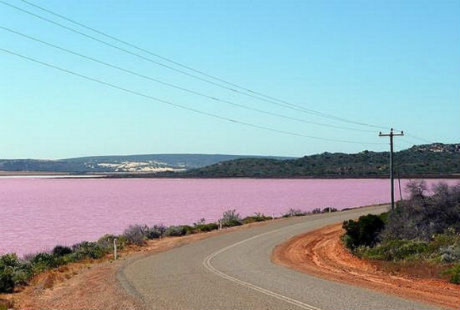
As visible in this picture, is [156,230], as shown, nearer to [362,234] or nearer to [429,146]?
[362,234]

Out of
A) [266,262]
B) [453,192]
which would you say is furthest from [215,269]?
[453,192]

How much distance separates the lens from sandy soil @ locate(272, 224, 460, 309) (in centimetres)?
1905

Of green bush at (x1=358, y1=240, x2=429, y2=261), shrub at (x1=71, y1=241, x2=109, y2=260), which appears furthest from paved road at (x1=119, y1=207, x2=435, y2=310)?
green bush at (x1=358, y1=240, x2=429, y2=261)

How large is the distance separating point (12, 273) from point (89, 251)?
819 centimetres

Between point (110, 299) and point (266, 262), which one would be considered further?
point (266, 262)

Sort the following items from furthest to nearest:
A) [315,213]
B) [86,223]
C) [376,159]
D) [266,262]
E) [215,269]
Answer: [376,159] < [315,213] < [86,223] < [266,262] < [215,269]

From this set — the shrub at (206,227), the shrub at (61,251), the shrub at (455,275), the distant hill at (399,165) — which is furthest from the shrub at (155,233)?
the distant hill at (399,165)

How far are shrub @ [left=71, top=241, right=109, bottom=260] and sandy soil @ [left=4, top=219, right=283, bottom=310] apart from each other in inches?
76.8

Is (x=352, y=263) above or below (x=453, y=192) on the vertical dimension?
below

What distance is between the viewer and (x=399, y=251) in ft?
105

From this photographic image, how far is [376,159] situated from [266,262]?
546ft

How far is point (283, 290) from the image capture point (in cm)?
1992

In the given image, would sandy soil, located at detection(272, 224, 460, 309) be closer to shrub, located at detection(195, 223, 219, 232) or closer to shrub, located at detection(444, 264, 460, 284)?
shrub, located at detection(444, 264, 460, 284)

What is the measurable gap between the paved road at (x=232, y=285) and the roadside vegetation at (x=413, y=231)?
6423 mm
